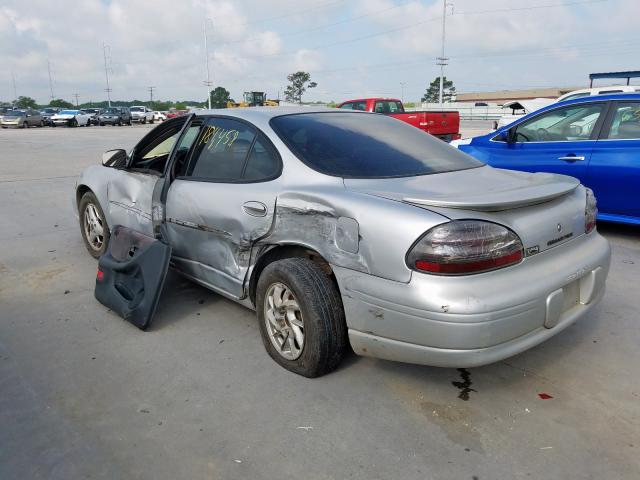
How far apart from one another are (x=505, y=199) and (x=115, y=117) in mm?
44689

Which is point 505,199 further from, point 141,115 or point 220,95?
point 220,95

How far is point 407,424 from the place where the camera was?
2545 millimetres

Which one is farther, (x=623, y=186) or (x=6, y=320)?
(x=623, y=186)

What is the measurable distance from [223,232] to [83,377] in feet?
3.76

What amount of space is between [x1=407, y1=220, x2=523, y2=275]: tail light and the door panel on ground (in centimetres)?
187

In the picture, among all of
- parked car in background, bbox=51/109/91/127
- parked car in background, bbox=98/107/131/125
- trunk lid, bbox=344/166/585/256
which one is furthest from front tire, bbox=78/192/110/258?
parked car in background, bbox=98/107/131/125

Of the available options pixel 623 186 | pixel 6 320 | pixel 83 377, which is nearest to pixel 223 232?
pixel 83 377

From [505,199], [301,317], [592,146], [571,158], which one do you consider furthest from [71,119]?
[505,199]

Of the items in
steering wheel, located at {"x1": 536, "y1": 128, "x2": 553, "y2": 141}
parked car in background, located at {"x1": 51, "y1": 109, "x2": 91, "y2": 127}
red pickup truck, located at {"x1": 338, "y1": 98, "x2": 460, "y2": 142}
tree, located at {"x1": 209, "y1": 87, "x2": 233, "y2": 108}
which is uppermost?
tree, located at {"x1": 209, "y1": 87, "x2": 233, "y2": 108}

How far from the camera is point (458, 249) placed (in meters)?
2.36

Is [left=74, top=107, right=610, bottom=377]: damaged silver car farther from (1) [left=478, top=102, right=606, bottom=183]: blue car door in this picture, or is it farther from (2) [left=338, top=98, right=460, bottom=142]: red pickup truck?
(2) [left=338, top=98, right=460, bottom=142]: red pickup truck

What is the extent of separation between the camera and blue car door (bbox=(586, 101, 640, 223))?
5266 millimetres

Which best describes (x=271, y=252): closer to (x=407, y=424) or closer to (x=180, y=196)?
(x=180, y=196)

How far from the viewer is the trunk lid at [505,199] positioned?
2469 millimetres
